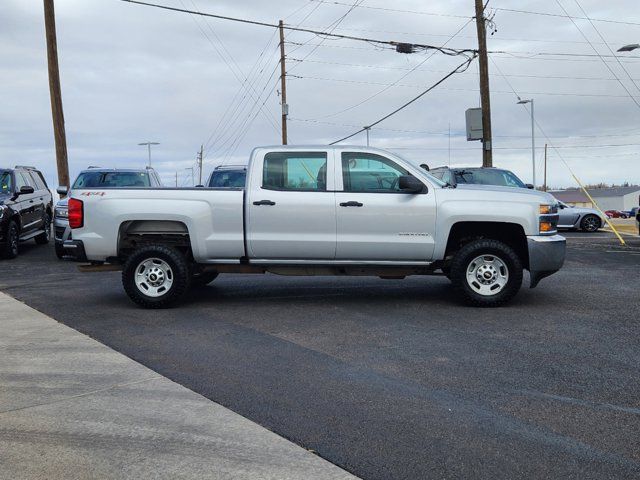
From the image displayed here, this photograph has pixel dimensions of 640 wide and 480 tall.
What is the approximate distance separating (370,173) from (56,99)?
54.1 ft

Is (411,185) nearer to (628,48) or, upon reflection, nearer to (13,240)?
→ (13,240)

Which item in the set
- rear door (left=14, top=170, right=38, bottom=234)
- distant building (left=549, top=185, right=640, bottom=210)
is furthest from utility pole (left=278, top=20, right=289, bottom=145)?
distant building (left=549, top=185, right=640, bottom=210)

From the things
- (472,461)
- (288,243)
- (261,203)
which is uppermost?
(261,203)

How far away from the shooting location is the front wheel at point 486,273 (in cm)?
827

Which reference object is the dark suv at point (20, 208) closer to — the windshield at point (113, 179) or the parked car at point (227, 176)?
the windshield at point (113, 179)

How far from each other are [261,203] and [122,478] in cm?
517

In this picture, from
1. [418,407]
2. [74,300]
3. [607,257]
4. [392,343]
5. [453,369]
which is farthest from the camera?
[607,257]

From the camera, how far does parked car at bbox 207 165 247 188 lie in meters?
15.1

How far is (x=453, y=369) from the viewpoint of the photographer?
5.52m

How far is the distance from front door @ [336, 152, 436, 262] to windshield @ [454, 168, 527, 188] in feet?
27.8

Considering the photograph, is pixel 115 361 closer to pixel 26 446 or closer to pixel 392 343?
pixel 26 446

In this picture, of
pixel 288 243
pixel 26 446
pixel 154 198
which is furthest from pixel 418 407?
pixel 154 198

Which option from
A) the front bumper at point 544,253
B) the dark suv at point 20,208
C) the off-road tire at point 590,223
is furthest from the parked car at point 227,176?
the off-road tire at point 590,223

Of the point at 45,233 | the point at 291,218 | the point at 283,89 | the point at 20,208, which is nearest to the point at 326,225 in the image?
the point at 291,218
